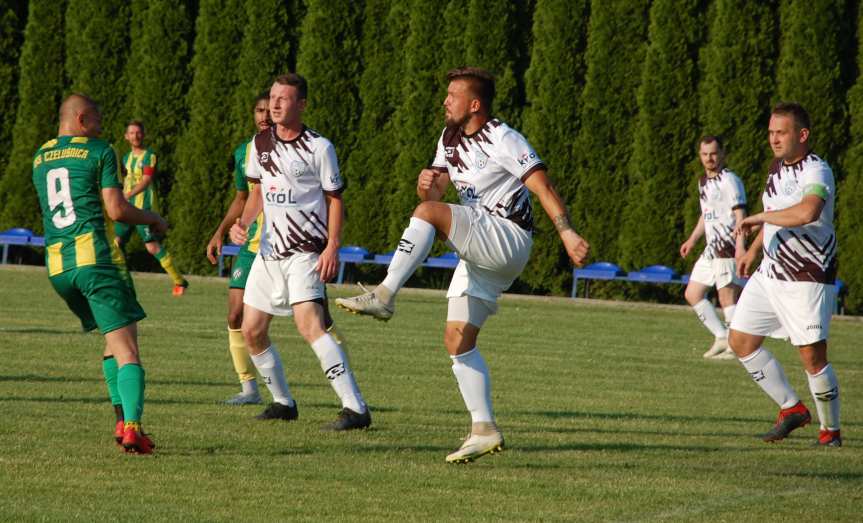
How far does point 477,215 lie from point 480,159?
39cm

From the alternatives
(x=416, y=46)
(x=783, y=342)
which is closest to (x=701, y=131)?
(x=416, y=46)

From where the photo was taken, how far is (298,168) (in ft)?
30.3

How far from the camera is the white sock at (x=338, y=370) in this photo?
9.23 metres

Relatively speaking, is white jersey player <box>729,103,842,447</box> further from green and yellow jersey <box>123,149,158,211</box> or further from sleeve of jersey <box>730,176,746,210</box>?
green and yellow jersey <box>123,149,158,211</box>

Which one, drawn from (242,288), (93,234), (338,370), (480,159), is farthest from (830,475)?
(242,288)

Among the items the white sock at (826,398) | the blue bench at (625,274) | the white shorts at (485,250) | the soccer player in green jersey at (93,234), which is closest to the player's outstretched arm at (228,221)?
the soccer player in green jersey at (93,234)

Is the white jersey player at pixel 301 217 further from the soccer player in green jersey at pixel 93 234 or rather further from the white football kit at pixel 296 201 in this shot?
the soccer player in green jersey at pixel 93 234

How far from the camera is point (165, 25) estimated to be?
2792cm

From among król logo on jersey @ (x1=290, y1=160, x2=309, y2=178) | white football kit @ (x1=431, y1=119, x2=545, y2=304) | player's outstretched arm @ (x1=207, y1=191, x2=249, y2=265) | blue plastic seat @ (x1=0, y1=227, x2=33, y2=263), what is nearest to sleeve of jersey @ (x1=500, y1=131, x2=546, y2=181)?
white football kit @ (x1=431, y1=119, x2=545, y2=304)

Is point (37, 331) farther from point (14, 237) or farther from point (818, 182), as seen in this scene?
point (14, 237)

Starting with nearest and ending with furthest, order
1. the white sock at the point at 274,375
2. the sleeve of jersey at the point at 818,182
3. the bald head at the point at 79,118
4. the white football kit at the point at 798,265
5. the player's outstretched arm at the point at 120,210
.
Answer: the player's outstretched arm at the point at 120,210, the bald head at the point at 79,118, the sleeve of jersey at the point at 818,182, the white football kit at the point at 798,265, the white sock at the point at 274,375

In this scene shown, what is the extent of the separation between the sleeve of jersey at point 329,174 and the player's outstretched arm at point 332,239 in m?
0.04

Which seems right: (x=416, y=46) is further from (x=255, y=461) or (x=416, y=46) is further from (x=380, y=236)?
(x=255, y=461)

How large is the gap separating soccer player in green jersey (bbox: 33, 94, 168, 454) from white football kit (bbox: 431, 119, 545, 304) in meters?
1.73
